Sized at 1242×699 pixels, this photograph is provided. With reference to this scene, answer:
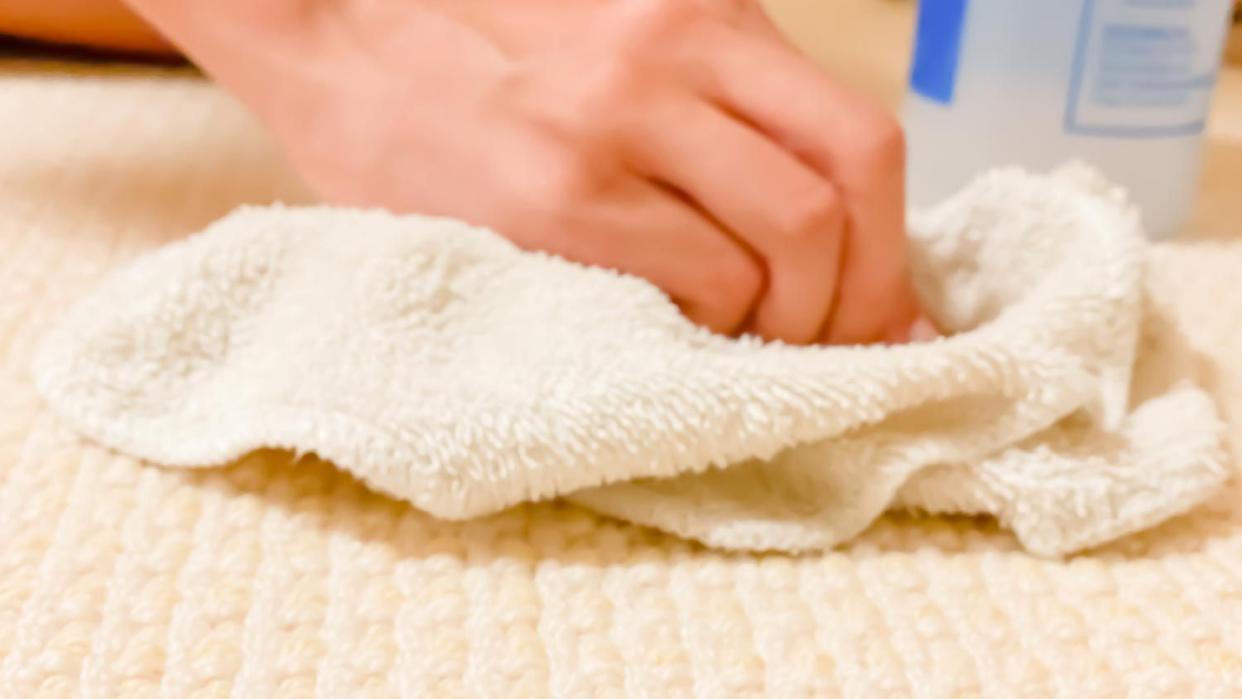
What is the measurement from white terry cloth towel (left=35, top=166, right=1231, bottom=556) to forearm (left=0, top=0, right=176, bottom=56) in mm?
391

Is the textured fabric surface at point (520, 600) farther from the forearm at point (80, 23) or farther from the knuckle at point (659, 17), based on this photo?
the forearm at point (80, 23)

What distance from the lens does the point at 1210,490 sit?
0.26m

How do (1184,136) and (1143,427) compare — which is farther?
(1184,136)

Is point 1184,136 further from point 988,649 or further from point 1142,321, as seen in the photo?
point 988,649

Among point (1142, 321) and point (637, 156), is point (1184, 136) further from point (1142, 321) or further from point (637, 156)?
point (637, 156)

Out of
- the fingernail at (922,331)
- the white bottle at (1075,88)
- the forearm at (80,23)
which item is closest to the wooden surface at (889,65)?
the white bottle at (1075,88)

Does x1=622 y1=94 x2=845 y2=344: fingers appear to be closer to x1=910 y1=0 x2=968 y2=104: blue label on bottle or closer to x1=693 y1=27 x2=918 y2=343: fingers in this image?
x1=693 y1=27 x2=918 y2=343: fingers

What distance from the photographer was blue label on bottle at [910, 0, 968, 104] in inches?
18.9

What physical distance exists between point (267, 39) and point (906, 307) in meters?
0.21

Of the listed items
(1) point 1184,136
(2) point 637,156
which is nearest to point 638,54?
(2) point 637,156

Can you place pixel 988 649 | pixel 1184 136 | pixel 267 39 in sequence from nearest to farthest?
1. pixel 988 649
2. pixel 267 39
3. pixel 1184 136

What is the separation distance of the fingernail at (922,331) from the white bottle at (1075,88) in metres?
0.20

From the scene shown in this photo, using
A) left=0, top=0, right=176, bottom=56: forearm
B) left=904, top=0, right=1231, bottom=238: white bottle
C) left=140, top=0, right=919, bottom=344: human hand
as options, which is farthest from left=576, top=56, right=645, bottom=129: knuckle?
left=0, top=0, right=176, bottom=56: forearm

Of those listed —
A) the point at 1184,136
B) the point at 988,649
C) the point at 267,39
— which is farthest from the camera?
the point at 1184,136
